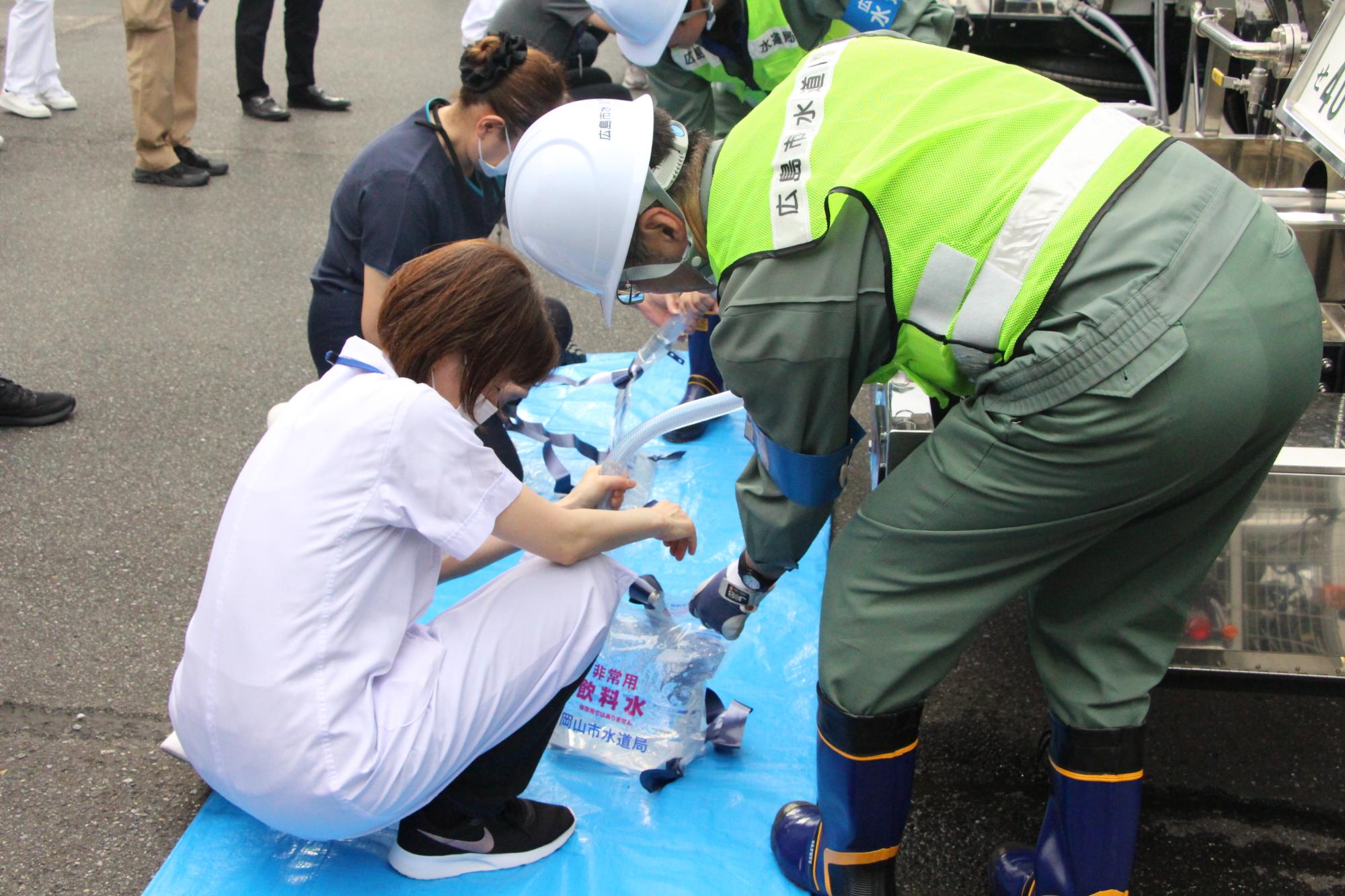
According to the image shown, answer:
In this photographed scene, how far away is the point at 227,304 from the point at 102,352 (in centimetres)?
50

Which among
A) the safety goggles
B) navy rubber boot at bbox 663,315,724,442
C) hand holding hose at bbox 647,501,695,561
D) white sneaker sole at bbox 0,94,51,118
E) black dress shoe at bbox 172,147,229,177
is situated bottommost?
white sneaker sole at bbox 0,94,51,118

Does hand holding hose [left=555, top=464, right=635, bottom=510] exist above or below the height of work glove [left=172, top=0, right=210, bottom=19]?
below

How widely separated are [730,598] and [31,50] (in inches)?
213

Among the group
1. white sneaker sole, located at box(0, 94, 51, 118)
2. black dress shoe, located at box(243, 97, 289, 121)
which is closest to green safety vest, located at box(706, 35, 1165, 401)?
black dress shoe, located at box(243, 97, 289, 121)

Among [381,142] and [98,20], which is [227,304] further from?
[98,20]

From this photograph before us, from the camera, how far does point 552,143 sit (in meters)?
1.62

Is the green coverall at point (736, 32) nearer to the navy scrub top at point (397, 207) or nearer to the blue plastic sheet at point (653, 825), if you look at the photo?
the navy scrub top at point (397, 207)

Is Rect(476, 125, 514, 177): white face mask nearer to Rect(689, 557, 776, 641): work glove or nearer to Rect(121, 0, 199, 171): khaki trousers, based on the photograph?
Rect(689, 557, 776, 641): work glove

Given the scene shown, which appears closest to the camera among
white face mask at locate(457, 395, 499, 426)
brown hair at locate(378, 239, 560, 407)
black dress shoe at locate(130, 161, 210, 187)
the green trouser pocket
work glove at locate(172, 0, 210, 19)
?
the green trouser pocket

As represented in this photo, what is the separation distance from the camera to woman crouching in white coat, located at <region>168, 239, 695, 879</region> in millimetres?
1586

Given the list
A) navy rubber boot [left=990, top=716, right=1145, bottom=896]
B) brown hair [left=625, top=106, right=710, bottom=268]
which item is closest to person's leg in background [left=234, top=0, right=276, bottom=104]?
brown hair [left=625, top=106, right=710, bottom=268]

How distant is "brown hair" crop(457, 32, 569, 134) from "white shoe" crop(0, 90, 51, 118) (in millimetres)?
4473

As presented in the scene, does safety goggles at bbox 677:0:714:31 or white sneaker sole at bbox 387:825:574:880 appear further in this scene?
safety goggles at bbox 677:0:714:31

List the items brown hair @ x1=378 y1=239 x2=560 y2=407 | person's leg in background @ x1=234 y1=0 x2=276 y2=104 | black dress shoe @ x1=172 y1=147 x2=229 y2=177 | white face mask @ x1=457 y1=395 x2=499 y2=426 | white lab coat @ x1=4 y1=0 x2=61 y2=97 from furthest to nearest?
person's leg in background @ x1=234 y1=0 x2=276 y2=104 < white lab coat @ x1=4 y1=0 x2=61 y2=97 < black dress shoe @ x1=172 y1=147 x2=229 y2=177 < white face mask @ x1=457 y1=395 x2=499 y2=426 < brown hair @ x1=378 y1=239 x2=560 y2=407
